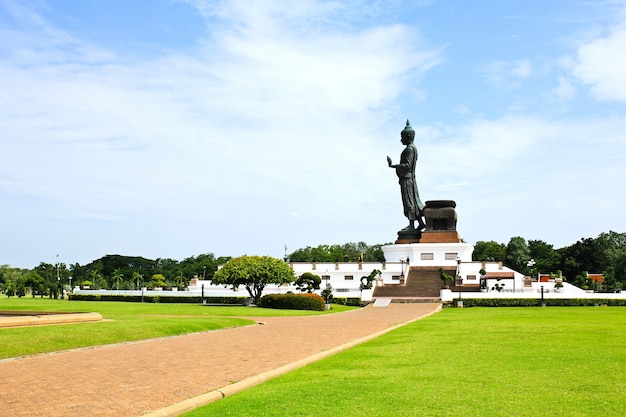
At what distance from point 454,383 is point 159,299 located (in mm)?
41144

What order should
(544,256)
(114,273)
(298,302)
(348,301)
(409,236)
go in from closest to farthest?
(298,302) → (348,301) → (409,236) → (114,273) → (544,256)

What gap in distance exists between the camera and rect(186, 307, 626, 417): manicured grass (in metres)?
8.05

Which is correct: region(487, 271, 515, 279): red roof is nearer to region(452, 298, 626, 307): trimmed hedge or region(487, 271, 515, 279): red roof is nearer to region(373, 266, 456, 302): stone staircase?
region(373, 266, 456, 302): stone staircase

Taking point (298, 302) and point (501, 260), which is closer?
point (298, 302)

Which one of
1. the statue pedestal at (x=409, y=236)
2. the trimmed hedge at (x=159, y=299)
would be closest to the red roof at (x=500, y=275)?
the statue pedestal at (x=409, y=236)

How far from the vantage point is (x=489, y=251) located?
297ft

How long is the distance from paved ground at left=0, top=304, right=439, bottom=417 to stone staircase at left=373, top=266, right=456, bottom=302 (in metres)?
28.9

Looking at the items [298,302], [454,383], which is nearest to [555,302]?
[298,302]

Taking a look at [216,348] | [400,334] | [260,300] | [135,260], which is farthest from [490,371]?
[135,260]

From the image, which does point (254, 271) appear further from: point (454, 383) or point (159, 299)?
point (454, 383)

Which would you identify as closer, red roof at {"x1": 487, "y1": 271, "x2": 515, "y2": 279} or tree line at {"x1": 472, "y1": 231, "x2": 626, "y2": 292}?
red roof at {"x1": 487, "y1": 271, "x2": 515, "y2": 279}

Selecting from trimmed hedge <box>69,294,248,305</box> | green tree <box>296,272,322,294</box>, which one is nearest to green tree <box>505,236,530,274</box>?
green tree <box>296,272,322,294</box>

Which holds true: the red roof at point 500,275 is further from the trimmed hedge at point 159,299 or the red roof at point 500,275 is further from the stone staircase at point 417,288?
the trimmed hedge at point 159,299

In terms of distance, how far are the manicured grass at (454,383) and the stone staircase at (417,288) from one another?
3153 cm
